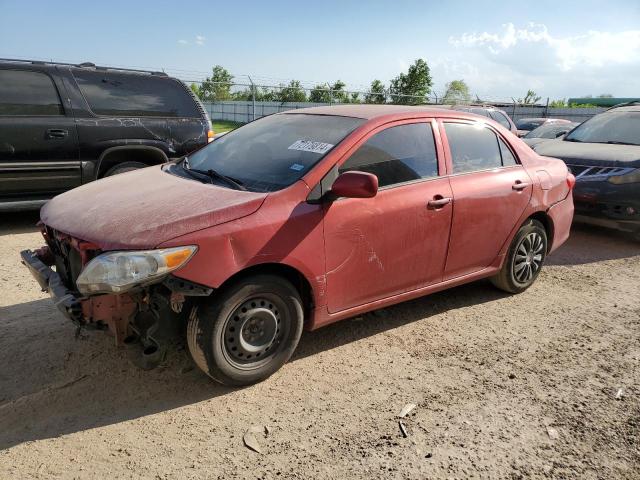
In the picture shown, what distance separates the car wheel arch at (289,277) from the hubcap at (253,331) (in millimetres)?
158

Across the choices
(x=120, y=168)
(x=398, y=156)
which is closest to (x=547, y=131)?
(x=120, y=168)

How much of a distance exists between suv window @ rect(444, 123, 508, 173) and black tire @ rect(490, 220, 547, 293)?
69cm

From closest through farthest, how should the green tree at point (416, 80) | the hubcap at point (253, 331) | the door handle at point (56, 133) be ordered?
the hubcap at point (253, 331), the door handle at point (56, 133), the green tree at point (416, 80)

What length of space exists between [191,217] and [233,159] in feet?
3.40

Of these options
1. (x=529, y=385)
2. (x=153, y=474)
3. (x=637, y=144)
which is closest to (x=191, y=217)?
(x=153, y=474)

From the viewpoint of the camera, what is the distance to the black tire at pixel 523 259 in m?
4.50

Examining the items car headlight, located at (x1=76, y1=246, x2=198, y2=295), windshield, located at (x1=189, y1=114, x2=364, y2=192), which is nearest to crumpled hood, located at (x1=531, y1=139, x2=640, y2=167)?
windshield, located at (x1=189, y1=114, x2=364, y2=192)

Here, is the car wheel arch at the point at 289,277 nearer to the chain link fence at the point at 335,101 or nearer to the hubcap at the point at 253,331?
the hubcap at the point at 253,331

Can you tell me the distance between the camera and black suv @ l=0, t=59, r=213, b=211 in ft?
19.5

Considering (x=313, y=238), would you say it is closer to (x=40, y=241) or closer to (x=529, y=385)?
(x=529, y=385)

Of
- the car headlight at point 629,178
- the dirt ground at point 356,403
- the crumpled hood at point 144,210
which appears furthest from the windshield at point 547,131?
the crumpled hood at point 144,210

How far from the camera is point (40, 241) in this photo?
582 centimetres

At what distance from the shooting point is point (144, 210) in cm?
294

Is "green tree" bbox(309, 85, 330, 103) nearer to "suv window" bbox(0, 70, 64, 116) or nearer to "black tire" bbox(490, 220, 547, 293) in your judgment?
"suv window" bbox(0, 70, 64, 116)
